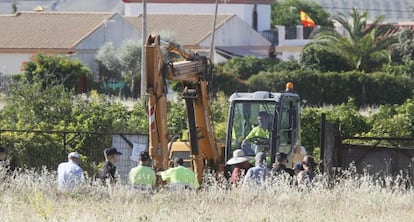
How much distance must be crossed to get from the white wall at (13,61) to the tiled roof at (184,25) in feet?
31.9

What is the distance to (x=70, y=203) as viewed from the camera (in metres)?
15.3

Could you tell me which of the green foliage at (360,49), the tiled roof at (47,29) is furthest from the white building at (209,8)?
the green foliage at (360,49)

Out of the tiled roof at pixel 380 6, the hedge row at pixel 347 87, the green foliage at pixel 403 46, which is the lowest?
the hedge row at pixel 347 87

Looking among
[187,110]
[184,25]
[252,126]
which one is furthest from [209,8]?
[187,110]

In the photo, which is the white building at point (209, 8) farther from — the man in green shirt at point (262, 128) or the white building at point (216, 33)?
the man in green shirt at point (262, 128)

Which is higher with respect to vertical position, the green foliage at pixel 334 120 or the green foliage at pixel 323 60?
the green foliage at pixel 323 60

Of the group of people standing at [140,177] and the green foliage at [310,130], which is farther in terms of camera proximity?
the green foliage at [310,130]

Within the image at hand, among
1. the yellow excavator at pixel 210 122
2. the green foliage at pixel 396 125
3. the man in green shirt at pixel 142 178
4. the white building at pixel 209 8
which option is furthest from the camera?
the white building at pixel 209 8

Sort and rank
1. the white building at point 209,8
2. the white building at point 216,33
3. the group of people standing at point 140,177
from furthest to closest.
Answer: the white building at point 209,8
the white building at point 216,33
the group of people standing at point 140,177

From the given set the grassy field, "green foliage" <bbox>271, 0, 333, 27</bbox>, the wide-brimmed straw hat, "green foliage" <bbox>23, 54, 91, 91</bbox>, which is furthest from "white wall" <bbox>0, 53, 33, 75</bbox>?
the grassy field

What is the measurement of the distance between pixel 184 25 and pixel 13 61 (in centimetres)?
1479

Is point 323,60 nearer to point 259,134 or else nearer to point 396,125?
point 396,125

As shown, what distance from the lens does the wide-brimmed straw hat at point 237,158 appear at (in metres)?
19.6

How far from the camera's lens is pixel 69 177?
17297mm
